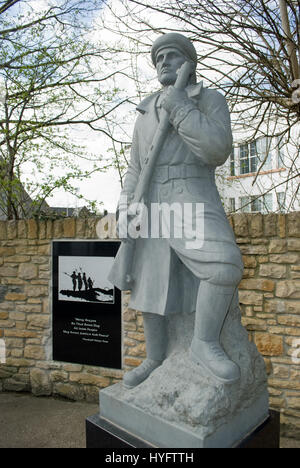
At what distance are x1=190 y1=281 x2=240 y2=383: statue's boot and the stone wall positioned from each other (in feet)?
5.88

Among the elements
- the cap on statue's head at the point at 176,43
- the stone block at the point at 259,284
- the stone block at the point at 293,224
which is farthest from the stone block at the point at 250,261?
the cap on statue's head at the point at 176,43

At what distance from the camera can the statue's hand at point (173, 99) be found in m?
1.69

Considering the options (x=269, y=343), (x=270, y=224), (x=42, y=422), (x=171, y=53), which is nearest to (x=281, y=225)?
(x=270, y=224)

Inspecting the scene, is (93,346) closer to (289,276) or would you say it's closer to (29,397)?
(29,397)

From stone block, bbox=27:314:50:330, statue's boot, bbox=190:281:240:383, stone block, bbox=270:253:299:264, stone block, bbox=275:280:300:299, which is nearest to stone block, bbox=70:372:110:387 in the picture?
stone block, bbox=27:314:50:330

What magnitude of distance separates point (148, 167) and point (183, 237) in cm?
39

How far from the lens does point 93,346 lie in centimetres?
407

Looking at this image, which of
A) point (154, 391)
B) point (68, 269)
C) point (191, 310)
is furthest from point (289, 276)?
point (68, 269)

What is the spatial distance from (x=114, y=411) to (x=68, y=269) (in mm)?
2429

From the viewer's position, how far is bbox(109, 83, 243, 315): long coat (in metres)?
1.67

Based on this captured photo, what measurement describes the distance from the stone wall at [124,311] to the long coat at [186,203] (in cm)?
168

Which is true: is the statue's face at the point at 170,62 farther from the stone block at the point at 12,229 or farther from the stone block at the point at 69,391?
the stone block at the point at 69,391

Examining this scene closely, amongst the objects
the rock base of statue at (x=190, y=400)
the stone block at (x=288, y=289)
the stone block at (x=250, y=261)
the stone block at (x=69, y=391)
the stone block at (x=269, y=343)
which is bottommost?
the stone block at (x=69, y=391)
